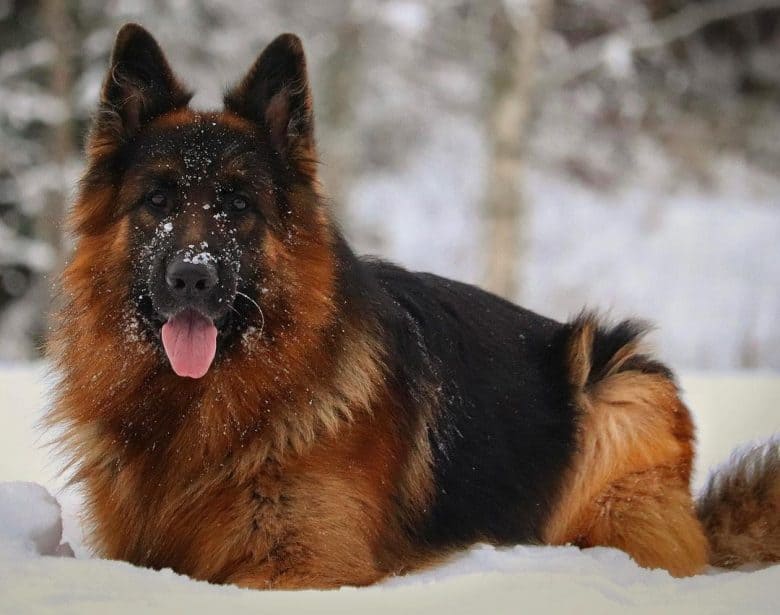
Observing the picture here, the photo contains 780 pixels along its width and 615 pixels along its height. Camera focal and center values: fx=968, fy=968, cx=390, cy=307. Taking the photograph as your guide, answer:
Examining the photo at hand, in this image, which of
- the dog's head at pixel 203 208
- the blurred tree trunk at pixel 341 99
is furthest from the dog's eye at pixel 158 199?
the blurred tree trunk at pixel 341 99

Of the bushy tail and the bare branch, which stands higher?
the bare branch

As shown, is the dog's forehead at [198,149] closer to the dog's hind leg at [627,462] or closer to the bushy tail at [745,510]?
the dog's hind leg at [627,462]

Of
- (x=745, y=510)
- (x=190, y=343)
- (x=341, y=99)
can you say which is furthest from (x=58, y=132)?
(x=745, y=510)

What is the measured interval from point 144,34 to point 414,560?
258 centimetres

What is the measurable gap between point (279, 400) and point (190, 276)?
0.68 m

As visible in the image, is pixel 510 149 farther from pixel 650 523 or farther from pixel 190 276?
pixel 190 276

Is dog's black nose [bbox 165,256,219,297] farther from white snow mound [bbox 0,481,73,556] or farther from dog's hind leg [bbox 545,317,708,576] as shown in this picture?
dog's hind leg [bbox 545,317,708,576]

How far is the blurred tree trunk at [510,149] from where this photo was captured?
562 inches

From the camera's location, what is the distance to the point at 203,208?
4.00 metres

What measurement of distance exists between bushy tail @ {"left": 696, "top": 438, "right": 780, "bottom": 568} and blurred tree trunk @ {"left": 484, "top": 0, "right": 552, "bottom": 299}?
31.1 ft

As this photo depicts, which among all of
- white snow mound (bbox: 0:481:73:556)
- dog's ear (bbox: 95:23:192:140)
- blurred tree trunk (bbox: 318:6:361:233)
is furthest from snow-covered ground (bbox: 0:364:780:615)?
blurred tree trunk (bbox: 318:6:361:233)

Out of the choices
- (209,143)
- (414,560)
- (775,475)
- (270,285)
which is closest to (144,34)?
(209,143)

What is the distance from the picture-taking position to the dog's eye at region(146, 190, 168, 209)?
4051 millimetres

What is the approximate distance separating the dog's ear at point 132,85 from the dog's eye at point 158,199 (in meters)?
0.38
